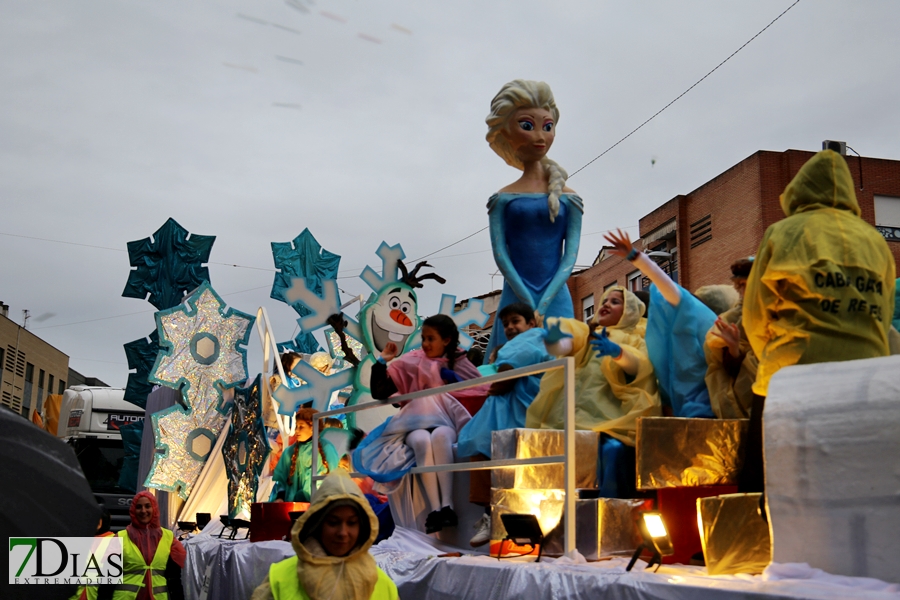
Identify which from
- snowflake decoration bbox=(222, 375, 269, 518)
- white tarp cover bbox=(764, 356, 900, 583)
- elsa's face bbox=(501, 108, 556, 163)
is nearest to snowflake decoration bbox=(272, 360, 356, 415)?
snowflake decoration bbox=(222, 375, 269, 518)

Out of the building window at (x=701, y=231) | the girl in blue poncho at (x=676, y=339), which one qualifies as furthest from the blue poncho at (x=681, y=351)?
the building window at (x=701, y=231)

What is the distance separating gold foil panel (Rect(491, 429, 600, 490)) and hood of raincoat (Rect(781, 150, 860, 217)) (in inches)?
59.7

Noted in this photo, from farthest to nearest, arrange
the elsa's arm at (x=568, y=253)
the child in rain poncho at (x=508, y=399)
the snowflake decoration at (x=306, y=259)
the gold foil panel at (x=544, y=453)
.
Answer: the snowflake decoration at (x=306, y=259), the elsa's arm at (x=568, y=253), the child in rain poncho at (x=508, y=399), the gold foil panel at (x=544, y=453)

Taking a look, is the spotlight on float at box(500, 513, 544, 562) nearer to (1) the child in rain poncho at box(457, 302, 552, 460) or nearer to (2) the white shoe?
(2) the white shoe

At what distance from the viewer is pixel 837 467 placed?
11.1 ft

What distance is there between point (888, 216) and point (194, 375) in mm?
19334

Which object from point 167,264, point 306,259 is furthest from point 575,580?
point 167,264

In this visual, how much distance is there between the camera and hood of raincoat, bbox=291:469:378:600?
3.33 meters

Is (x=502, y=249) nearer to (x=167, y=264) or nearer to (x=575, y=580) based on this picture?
(x=575, y=580)

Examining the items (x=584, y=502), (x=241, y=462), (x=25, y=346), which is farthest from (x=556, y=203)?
(x=25, y=346)

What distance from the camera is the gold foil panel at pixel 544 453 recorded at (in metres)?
4.80

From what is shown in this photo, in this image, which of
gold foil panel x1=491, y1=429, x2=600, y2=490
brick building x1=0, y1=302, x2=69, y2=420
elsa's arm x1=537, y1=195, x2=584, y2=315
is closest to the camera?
gold foil panel x1=491, y1=429, x2=600, y2=490

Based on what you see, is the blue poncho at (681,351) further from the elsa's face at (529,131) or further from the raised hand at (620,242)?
the elsa's face at (529,131)

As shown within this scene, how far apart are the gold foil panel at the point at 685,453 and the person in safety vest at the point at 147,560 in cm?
423
